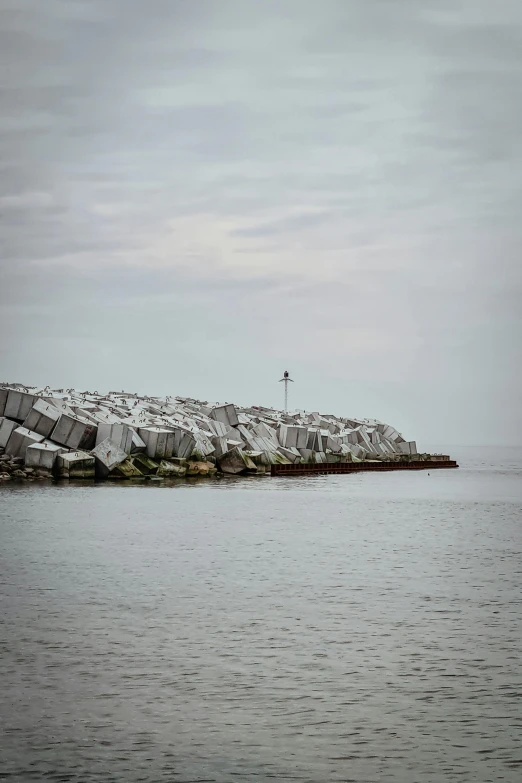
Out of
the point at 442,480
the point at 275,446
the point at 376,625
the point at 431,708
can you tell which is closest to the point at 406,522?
the point at 376,625

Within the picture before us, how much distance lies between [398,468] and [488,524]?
4499 cm

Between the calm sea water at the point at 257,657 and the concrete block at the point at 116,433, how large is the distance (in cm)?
1744

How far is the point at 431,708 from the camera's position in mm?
8742

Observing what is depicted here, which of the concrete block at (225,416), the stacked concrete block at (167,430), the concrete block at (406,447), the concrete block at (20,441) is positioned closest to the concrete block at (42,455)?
the stacked concrete block at (167,430)

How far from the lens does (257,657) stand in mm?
10734

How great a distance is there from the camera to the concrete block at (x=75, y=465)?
134 ft

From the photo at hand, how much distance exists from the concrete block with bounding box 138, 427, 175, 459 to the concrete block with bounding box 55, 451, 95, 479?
296 cm

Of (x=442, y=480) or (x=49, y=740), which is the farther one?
(x=442, y=480)

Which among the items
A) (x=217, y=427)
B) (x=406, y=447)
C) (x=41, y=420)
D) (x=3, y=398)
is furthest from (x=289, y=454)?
(x=406, y=447)

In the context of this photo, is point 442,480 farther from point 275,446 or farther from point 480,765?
point 480,765

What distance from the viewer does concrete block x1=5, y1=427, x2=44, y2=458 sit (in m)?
40.6

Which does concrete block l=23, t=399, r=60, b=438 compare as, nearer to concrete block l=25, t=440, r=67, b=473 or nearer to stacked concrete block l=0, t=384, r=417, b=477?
stacked concrete block l=0, t=384, r=417, b=477

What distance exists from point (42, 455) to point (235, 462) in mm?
13388

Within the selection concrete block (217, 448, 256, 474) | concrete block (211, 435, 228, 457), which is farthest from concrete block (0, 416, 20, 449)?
concrete block (217, 448, 256, 474)
